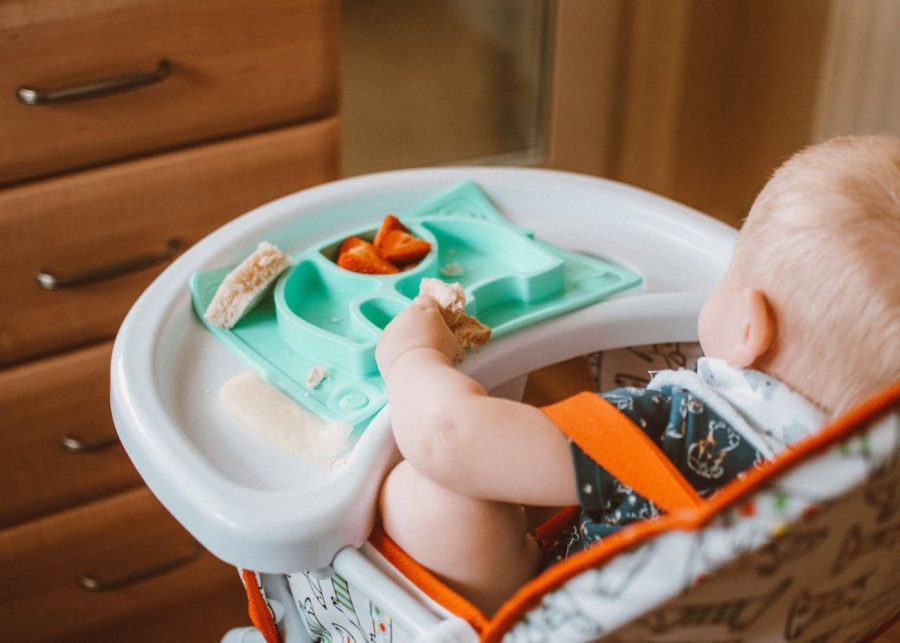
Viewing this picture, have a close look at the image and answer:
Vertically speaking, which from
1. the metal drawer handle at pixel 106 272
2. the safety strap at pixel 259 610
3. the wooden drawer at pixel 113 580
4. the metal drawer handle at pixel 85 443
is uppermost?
the metal drawer handle at pixel 106 272

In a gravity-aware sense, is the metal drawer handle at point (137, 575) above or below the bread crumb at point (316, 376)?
below

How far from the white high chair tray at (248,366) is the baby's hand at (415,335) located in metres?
0.03

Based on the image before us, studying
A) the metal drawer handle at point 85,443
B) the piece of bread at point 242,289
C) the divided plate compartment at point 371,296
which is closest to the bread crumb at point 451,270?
the divided plate compartment at point 371,296

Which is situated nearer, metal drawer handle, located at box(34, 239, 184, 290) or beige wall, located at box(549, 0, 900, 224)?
metal drawer handle, located at box(34, 239, 184, 290)

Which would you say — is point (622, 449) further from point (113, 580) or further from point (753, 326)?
point (113, 580)

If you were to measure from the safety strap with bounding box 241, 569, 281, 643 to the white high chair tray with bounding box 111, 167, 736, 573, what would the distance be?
0.09 meters

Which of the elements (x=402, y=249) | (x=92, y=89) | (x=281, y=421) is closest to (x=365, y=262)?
(x=402, y=249)

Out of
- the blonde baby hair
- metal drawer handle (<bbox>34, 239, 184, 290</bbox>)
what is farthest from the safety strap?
metal drawer handle (<bbox>34, 239, 184, 290</bbox>)

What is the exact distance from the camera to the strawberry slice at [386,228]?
2.41 ft

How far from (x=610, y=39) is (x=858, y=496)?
1.23m

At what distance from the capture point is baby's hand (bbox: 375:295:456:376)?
602 mm

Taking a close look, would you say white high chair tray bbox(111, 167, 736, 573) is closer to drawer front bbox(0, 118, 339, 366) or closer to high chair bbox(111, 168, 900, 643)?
high chair bbox(111, 168, 900, 643)

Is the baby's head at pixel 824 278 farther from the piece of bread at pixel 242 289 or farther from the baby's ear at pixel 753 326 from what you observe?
the piece of bread at pixel 242 289

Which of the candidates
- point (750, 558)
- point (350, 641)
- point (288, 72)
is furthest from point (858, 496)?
point (288, 72)
